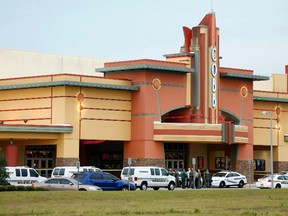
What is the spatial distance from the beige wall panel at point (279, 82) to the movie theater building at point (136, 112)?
54.4 feet

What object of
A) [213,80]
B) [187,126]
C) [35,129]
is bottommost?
[35,129]

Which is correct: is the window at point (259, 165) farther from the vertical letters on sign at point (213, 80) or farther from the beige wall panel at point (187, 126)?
the beige wall panel at point (187, 126)

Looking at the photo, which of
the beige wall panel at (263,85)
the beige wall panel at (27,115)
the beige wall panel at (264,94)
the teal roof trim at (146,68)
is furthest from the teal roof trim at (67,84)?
the beige wall panel at (263,85)

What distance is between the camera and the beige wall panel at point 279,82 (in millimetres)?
103688

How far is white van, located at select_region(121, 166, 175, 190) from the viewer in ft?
217

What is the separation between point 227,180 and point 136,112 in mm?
10101

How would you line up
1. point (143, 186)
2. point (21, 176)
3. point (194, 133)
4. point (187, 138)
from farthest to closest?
point (194, 133), point (187, 138), point (143, 186), point (21, 176)

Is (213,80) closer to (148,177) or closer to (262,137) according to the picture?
(262,137)

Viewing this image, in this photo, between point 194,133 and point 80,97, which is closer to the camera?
point 80,97

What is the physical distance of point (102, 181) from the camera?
58.4 m

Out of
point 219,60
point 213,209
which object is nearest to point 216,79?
point 219,60

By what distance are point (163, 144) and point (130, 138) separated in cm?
321

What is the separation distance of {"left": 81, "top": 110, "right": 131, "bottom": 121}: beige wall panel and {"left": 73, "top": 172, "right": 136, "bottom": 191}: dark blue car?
17.2 metres

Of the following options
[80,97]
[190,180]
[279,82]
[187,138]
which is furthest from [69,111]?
[279,82]
